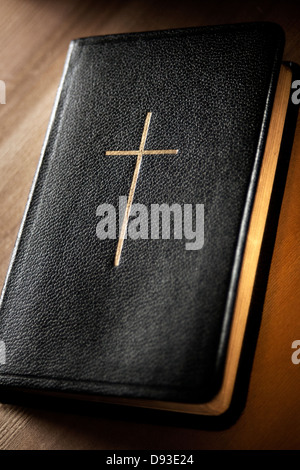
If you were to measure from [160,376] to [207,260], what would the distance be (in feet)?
0.35

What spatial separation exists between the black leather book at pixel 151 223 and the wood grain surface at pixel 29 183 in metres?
0.04

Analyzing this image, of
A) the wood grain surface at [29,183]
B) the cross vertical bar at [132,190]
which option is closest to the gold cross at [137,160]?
the cross vertical bar at [132,190]

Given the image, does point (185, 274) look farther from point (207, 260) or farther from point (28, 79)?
point (28, 79)

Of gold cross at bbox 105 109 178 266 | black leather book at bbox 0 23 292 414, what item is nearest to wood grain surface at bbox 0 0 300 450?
black leather book at bbox 0 23 292 414

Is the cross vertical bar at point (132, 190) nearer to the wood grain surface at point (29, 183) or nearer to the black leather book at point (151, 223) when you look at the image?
the black leather book at point (151, 223)

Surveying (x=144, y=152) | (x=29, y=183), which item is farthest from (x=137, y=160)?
(x=29, y=183)

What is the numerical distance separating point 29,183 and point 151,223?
234 mm

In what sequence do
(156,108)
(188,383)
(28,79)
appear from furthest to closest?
(28,79) < (156,108) < (188,383)

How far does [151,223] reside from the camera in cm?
49

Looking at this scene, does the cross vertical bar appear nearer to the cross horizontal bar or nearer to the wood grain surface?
the cross horizontal bar

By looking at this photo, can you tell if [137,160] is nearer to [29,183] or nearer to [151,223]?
[151,223]

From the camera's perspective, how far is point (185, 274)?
0.46 m

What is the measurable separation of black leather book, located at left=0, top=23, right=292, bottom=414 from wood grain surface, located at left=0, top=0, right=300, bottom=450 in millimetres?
41
